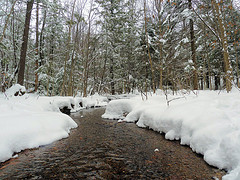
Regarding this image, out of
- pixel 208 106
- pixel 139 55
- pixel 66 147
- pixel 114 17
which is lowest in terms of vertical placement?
pixel 66 147

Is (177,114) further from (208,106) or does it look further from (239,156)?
(239,156)

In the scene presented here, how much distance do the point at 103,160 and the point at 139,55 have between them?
1342cm

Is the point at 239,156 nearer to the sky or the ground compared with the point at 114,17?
nearer to the ground

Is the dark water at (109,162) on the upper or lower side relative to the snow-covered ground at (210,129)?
lower

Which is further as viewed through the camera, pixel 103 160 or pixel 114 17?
pixel 114 17

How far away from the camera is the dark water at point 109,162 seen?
6.13ft

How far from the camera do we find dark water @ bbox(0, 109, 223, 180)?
187cm

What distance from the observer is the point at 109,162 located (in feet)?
7.35

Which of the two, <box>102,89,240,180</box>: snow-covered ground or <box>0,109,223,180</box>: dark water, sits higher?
<box>102,89,240,180</box>: snow-covered ground

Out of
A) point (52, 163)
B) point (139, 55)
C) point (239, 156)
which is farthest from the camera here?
point (139, 55)

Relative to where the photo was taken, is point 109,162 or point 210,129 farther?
point 210,129

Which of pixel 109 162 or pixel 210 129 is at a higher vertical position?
pixel 210 129

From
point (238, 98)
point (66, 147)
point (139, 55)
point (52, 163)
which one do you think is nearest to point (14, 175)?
point (52, 163)

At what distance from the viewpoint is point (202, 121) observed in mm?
2648
